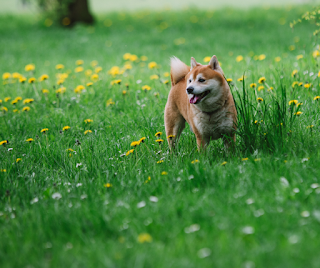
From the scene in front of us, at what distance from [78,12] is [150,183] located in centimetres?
1295

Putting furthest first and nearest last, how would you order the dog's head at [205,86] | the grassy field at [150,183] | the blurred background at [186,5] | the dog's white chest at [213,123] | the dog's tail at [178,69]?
1. the blurred background at [186,5]
2. the dog's tail at [178,69]
3. the dog's white chest at [213,123]
4. the dog's head at [205,86]
5. the grassy field at [150,183]

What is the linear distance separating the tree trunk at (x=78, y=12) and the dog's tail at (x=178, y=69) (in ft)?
38.0

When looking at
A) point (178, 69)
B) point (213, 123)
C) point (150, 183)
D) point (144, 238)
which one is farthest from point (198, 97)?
point (144, 238)

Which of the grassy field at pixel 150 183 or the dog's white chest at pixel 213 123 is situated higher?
the dog's white chest at pixel 213 123

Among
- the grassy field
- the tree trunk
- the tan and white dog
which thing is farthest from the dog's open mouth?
the tree trunk

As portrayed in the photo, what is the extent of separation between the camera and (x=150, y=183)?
278 cm

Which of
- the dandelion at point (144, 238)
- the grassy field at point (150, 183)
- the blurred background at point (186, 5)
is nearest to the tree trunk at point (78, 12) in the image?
the blurred background at point (186, 5)

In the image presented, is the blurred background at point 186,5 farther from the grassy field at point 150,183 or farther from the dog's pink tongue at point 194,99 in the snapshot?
the dog's pink tongue at point 194,99

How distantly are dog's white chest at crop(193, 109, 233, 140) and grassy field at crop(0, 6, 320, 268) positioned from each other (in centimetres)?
13

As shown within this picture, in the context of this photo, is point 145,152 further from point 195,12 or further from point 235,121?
point 195,12

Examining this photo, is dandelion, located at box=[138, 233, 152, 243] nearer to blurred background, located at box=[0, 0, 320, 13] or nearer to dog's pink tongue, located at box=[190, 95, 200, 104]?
dog's pink tongue, located at box=[190, 95, 200, 104]

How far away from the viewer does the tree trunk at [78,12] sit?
1403cm

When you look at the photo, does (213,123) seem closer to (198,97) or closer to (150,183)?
(198,97)

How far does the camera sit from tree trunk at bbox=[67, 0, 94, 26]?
1403 centimetres
